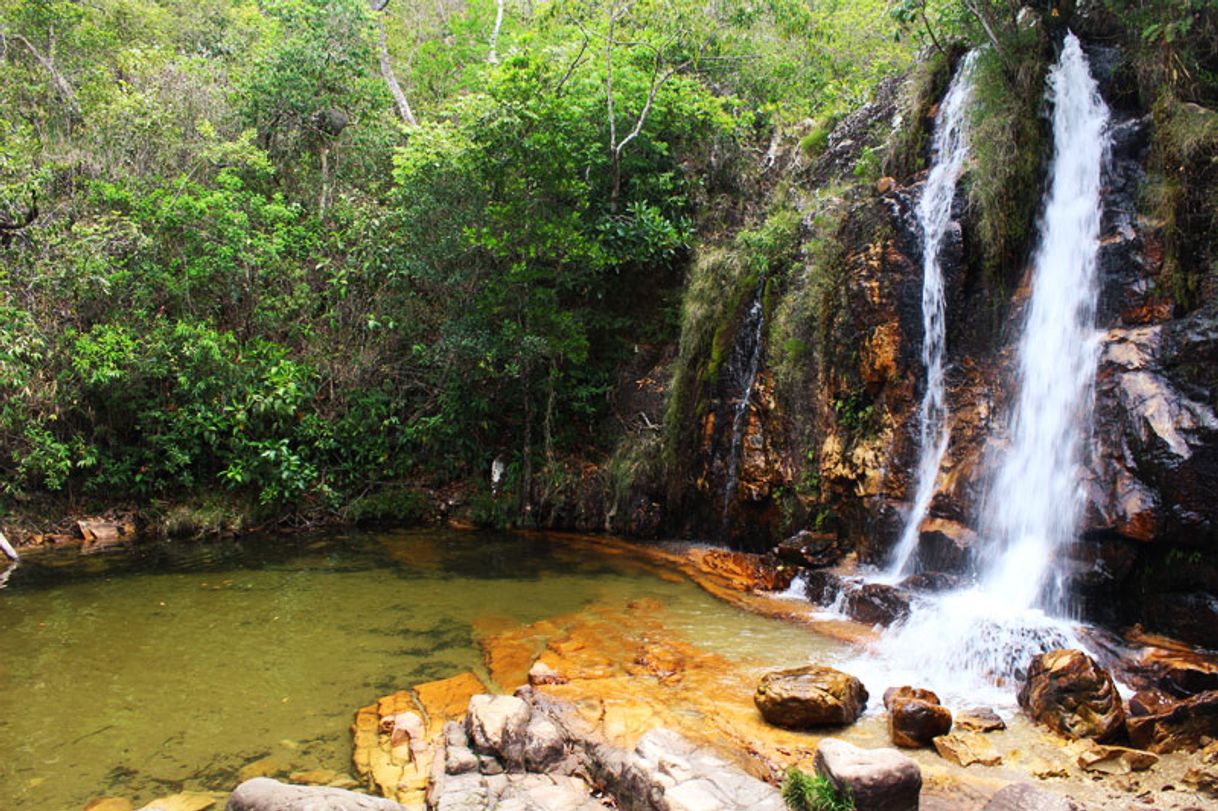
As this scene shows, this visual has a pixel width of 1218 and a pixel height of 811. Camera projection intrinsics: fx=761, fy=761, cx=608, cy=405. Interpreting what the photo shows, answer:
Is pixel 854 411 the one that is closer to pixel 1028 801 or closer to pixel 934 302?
pixel 934 302

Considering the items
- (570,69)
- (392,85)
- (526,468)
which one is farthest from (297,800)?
(392,85)

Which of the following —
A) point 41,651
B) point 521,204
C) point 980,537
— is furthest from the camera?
point 521,204

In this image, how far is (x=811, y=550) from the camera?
345 inches

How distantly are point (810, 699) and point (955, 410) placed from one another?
14.4 ft

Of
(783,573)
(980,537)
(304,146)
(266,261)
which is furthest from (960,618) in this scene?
(304,146)

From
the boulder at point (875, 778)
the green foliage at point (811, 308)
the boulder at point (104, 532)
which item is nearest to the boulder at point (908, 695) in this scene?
the boulder at point (875, 778)

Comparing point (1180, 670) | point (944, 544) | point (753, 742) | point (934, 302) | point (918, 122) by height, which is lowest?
point (753, 742)

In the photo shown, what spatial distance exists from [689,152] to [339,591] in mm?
9747

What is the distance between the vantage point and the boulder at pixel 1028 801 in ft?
12.7

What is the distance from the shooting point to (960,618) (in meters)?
6.33

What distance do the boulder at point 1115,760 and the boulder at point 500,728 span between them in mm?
3303

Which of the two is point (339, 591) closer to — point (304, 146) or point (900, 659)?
point (900, 659)

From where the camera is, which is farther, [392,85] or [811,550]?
[392,85]

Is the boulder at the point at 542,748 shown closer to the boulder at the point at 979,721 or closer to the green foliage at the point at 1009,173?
the boulder at the point at 979,721
